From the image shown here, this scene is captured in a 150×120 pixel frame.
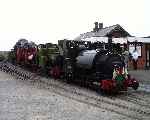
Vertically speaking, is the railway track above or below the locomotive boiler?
below

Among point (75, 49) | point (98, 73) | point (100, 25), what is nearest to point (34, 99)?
point (98, 73)

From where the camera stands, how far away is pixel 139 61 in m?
37.7

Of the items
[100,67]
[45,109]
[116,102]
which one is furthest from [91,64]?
[45,109]

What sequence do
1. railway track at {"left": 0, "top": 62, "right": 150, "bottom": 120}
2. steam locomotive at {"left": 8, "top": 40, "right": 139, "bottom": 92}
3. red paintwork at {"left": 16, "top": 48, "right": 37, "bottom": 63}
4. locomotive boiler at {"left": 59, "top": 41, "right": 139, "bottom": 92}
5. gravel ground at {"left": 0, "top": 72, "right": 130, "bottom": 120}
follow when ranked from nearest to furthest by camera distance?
1. gravel ground at {"left": 0, "top": 72, "right": 130, "bottom": 120}
2. railway track at {"left": 0, "top": 62, "right": 150, "bottom": 120}
3. locomotive boiler at {"left": 59, "top": 41, "right": 139, "bottom": 92}
4. steam locomotive at {"left": 8, "top": 40, "right": 139, "bottom": 92}
5. red paintwork at {"left": 16, "top": 48, "right": 37, "bottom": 63}

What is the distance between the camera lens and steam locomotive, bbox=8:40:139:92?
1744 cm

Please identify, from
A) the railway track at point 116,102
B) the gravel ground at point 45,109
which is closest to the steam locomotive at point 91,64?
the railway track at point 116,102

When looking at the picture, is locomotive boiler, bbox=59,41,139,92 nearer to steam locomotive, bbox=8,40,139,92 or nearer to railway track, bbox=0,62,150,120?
steam locomotive, bbox=8,40,139,92

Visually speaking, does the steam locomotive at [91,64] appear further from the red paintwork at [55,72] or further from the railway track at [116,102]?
the railway track at [116,102]

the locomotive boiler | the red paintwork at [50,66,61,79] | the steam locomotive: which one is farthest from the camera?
the red paintwork at [50,66,61,79]

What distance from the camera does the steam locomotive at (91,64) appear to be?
687 inches

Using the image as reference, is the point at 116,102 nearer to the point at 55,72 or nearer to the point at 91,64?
the point at 91,64

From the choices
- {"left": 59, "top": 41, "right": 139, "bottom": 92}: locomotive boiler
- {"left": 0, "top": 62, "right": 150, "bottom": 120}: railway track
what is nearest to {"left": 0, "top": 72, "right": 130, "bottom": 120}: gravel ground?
{"left": 0, "top": 62, "right": 150, "bottom": 120}: railway track

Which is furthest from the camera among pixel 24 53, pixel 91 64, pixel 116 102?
pixel 24 53

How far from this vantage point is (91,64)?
18547 mm
